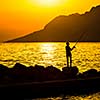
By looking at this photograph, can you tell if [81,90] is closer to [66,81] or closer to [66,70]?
[66,81]

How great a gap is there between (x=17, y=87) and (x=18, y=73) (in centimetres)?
391

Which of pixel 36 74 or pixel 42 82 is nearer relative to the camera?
pixel 42 82

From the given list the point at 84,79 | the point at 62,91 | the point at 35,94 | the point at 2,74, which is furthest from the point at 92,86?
the point at 2,74

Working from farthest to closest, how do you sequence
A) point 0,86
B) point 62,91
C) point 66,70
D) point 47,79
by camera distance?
point 66,70 < point 47,79 < point 62,91 < point 0,86

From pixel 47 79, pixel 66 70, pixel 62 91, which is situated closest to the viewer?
pixel 62 91

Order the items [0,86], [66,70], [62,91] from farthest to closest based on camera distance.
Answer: [66,70] → [62,91] → [0,86]

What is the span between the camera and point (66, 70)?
91.1 feet

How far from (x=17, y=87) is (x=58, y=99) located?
2664mm

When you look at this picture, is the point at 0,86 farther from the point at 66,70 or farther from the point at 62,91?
the point at 66,70

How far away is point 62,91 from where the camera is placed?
24062mm

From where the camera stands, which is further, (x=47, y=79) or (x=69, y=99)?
(x=47, y=79)

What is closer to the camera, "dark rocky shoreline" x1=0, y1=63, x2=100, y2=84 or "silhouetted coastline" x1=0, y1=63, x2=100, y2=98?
"silhouetted coastline" x1=0, y1=63, x2=100, y2=98

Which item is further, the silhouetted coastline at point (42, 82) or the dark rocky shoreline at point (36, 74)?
the dark rocky shoreline at point (36, 74)

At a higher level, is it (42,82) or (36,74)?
(36,74)
